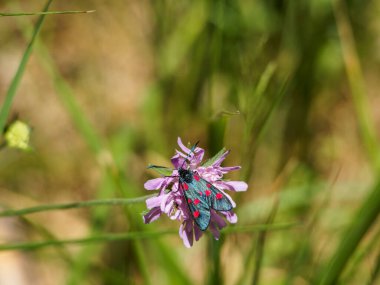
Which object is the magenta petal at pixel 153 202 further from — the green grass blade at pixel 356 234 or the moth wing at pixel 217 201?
the green grass blade at pixel 356 234

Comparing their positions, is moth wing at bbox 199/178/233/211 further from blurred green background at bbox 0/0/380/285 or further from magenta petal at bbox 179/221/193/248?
blurred green background at bbox 0/0/380/285

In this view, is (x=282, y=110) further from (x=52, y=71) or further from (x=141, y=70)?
(x=52, y=71)

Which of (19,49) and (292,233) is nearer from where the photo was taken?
(292,233)

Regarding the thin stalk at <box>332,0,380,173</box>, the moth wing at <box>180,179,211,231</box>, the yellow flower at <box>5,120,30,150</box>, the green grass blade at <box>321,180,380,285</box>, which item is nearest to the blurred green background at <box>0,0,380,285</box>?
the thin stalk at <box>332,0,380,173</box>

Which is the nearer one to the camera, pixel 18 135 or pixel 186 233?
pixel 186 233

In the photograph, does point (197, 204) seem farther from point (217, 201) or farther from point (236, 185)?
point (236, 185)

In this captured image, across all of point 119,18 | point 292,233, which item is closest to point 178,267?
point 292,233

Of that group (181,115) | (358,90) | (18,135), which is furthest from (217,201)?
(181,115)
